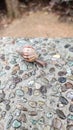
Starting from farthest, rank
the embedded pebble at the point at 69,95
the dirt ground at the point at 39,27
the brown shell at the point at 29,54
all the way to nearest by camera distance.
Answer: the dirt ground at the point at 39,27
the brown shell at the point at 29,54
the embedded pebble at the point at 69,95

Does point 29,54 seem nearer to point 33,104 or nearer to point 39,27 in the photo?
point 33,104

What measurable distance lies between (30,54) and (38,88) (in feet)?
0.69

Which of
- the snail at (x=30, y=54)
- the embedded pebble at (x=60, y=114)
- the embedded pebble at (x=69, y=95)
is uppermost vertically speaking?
the snail at (x=30, y=54)

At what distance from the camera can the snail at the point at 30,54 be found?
2.11m

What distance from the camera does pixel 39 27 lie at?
405cm

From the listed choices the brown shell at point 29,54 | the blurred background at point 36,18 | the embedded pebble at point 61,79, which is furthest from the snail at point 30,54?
the blurred background at point 36,18

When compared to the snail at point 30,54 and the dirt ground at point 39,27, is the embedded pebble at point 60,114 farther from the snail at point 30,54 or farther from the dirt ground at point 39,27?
the dirt ground at point 39,27

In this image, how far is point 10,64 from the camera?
7.30 ft

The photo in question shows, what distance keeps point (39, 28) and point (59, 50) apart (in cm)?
181

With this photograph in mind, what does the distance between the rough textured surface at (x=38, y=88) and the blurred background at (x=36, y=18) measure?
159 cm

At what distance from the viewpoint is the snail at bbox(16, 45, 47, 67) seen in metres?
2.11

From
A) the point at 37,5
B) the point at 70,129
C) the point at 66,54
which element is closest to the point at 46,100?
the point at 70,129

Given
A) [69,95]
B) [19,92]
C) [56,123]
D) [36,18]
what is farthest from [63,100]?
[36,18]

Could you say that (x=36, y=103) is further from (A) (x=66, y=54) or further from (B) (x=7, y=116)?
(A) (x=66, y=54)
